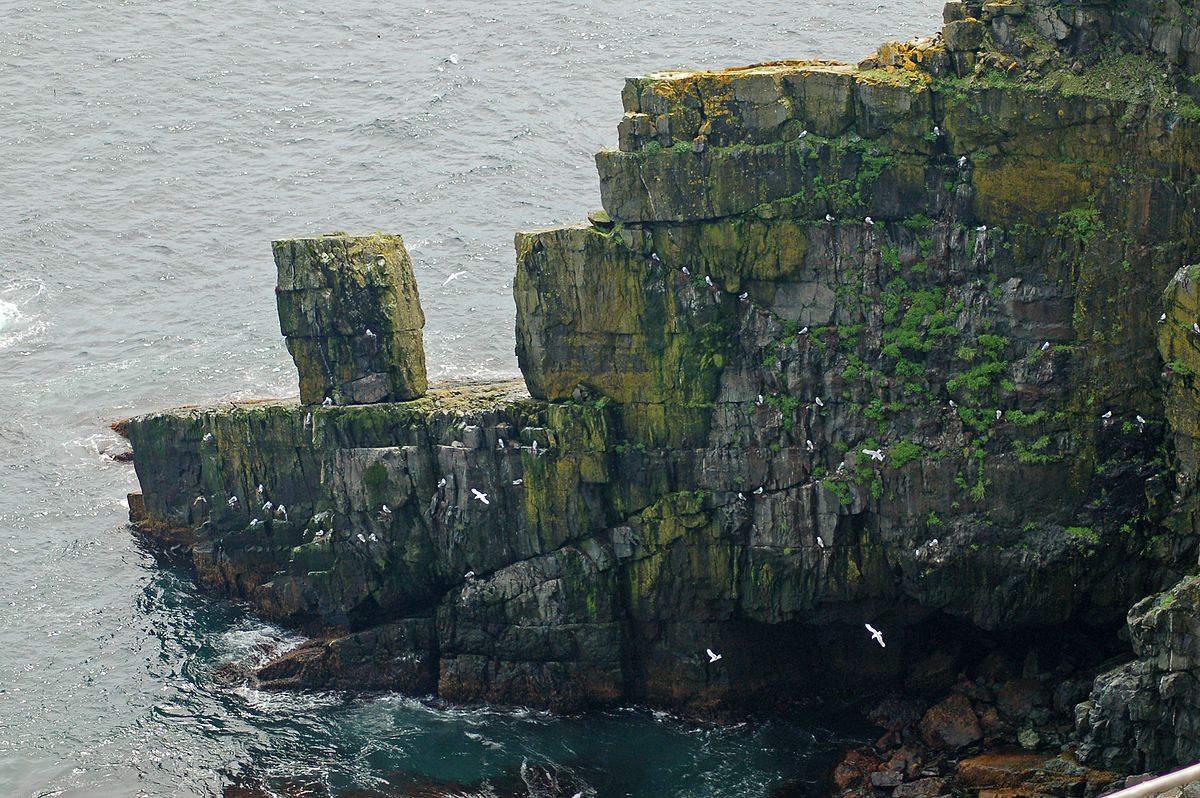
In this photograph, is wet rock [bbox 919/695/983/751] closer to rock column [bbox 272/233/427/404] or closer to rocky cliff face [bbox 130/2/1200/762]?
rocky cliff face [bbox 130/2/1200/762]

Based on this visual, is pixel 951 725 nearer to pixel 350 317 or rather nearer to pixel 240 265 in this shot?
pixel 350 317

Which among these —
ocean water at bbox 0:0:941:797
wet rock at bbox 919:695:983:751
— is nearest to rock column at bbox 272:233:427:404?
ocean water at bbox 0:0:941:797

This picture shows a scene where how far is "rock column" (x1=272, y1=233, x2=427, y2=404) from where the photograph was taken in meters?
76.7

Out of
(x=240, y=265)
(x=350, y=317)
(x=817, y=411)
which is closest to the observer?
(x=817, y=411)

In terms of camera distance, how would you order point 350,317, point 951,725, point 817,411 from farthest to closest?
point 350,317 < point 817,411 < point 951,725

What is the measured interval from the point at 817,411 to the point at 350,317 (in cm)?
2095

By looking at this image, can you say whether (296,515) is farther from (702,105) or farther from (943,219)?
(943,219)

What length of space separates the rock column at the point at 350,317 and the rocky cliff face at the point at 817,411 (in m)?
1.66

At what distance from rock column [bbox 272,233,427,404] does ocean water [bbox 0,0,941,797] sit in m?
10.9

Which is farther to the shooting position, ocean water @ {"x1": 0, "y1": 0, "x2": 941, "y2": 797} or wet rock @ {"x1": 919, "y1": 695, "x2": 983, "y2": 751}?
ocean water @ {"x1": 0, "y1": 0, "x2": 941, "y2": 797}

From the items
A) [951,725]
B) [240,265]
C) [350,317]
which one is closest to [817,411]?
[951,725]

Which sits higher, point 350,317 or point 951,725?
point 350,317

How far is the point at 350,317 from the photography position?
253ft

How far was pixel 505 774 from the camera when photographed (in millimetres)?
69938
